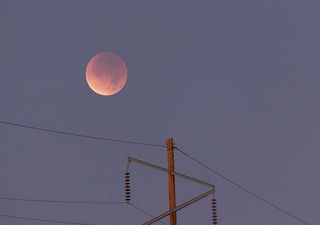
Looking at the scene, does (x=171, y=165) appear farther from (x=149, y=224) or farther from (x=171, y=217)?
(x=149, y=224)

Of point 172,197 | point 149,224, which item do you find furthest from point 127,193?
point 149,224

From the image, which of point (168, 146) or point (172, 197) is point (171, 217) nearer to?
point (172, 197)

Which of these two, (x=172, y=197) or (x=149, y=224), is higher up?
(x=172, y=197)

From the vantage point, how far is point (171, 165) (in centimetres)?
4025

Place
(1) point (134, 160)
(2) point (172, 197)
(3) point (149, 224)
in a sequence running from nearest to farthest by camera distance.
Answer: (3) point (149, 224), (1) point (134, 160), (2) point (172, 197)

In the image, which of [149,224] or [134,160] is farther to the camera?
[134,160]

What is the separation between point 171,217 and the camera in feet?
125

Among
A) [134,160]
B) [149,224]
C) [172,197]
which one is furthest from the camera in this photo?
[172,197]

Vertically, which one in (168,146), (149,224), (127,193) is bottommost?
(149,224)

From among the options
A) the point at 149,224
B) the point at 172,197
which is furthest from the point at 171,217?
the point at 149,224

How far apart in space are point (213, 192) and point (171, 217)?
2.69 m

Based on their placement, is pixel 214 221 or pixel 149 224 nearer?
pixel 149 224

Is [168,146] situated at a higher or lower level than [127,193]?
higher

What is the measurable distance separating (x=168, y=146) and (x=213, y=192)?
3322 mm
